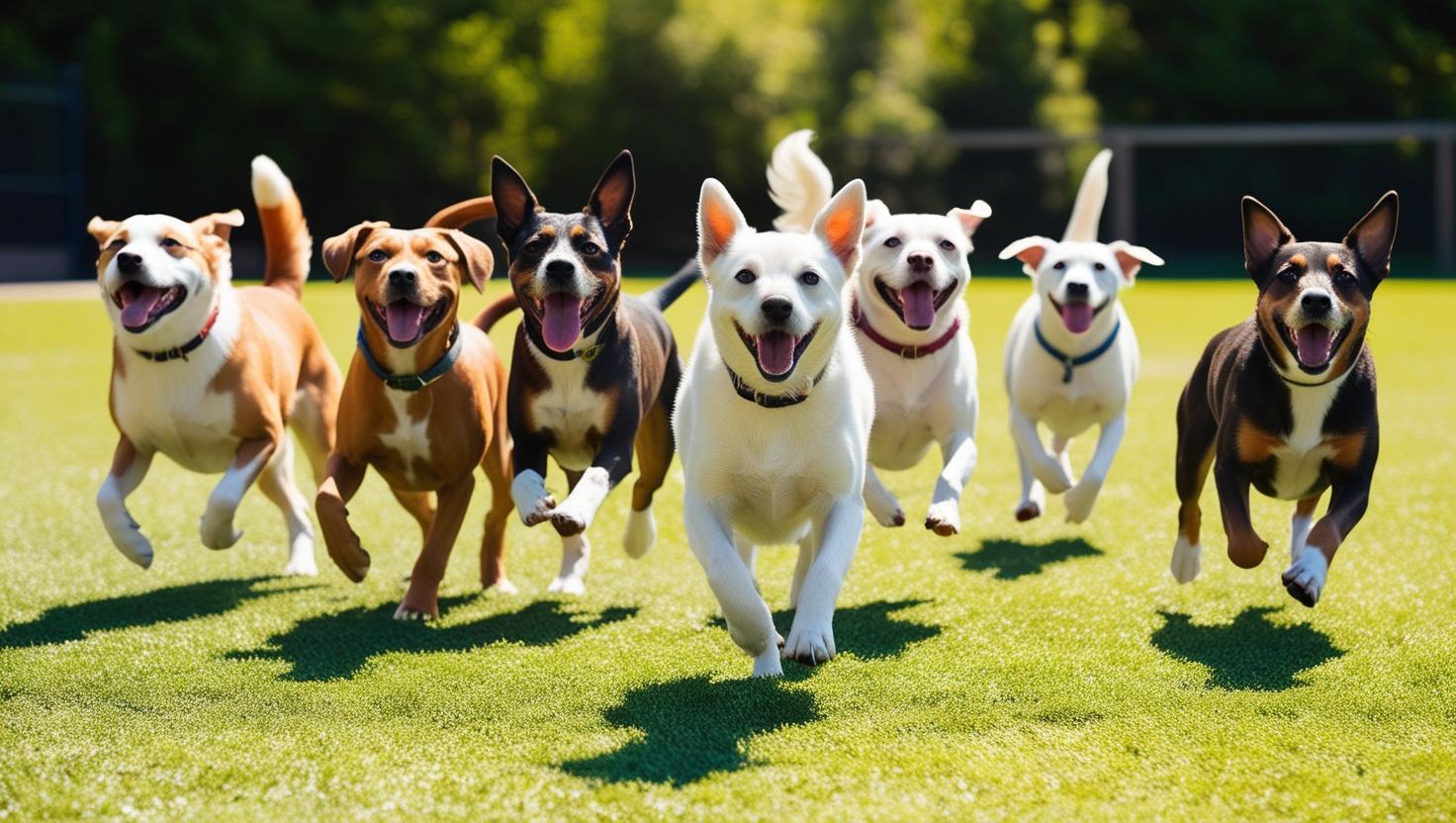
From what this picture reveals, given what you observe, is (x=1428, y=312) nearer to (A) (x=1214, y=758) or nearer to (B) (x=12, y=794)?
(A) (x=1214, y=758)

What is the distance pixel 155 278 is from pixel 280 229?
58.5 inches

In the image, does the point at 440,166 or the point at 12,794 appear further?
the point at 440,166

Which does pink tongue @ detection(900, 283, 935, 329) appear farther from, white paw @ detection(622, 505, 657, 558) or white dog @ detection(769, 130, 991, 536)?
white paw @ detection(622, 505, 657, 558)

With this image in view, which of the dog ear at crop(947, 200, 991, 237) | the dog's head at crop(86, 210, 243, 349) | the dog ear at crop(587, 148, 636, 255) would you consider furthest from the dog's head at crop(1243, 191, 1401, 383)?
the dog's head at crop(86, 210, 243, 349)

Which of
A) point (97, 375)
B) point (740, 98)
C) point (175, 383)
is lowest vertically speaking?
point (97, 375)

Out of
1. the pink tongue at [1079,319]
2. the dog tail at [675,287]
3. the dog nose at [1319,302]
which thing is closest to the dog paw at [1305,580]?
the dog nose at [1319,302]

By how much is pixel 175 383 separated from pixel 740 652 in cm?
257

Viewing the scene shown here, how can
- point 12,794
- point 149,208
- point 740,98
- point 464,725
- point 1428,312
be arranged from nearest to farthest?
point 12,794, point 464,725, point 1428,312, point 149,208, point 740,98

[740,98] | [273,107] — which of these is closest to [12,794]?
→ [273,107]

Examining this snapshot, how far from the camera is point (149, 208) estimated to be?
35.3 metres

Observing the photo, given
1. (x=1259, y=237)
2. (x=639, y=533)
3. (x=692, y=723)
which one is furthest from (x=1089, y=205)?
(x=692, y=723)

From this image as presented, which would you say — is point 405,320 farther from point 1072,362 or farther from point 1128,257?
point 1128,257

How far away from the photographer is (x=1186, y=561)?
6.45m

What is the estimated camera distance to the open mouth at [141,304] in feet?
20.5
